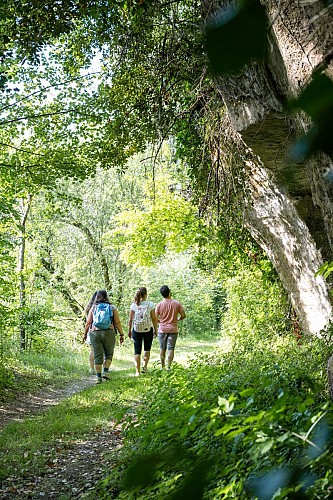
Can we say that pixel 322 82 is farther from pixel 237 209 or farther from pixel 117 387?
pixel 117 387

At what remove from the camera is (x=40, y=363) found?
13008mm

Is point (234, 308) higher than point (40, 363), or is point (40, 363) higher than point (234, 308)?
point (234, 308)

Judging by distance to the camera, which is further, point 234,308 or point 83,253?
point 83,253

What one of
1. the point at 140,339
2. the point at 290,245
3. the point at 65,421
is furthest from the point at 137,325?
the point at 65,421

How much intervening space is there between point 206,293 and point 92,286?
30.2ft

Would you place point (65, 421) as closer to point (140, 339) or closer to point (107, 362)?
point (107, 362)

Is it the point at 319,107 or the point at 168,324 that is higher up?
the point at 319,107

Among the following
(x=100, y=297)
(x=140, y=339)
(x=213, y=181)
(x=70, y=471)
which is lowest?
(x=70, y=471)

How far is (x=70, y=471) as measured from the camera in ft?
17.2

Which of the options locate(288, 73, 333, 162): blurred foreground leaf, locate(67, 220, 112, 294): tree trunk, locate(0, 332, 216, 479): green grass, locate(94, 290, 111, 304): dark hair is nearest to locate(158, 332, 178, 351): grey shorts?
locate(0, 332, 216, 479): green grass

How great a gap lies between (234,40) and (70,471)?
5.31 meters

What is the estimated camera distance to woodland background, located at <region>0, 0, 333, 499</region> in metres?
0.58

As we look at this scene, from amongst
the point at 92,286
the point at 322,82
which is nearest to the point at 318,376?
the point at 322,82

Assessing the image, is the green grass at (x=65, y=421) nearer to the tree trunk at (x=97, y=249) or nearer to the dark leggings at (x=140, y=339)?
the dark leggings at (x=140, y=339)
